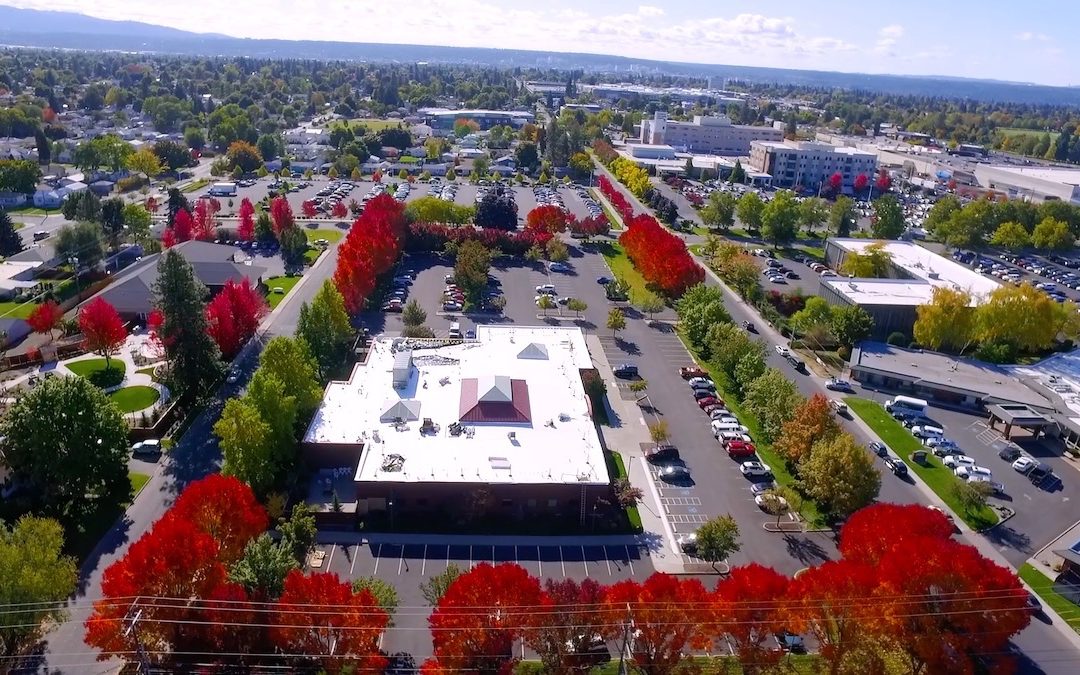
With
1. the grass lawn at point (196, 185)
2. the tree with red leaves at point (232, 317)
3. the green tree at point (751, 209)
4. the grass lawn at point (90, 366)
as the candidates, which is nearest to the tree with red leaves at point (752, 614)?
the tree with red leaves at point (232, 317)

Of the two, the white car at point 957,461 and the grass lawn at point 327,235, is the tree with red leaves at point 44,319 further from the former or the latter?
the white car at point 957,461

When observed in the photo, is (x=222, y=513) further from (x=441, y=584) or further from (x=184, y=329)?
(x=184, y=329)

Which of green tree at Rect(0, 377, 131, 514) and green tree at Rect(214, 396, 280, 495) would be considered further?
green tree at Rect(214, 396, 280, 495)

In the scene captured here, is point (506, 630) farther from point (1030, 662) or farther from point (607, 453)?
point (1030, 662)

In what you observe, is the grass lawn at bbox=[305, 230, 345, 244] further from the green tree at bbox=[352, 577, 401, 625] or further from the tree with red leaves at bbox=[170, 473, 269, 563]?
the green tree at bbox=[352, 577, 401, 625]

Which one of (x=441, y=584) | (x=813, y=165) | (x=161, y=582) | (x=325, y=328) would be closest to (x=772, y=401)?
(x=441, y=584)

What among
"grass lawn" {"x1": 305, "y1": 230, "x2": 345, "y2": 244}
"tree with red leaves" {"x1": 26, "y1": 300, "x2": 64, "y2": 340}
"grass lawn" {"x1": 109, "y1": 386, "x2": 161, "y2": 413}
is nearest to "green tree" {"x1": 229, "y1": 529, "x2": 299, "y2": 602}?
"grass lawn" {"x1": 109, "y1": 386, "x2": 161, "y2": 413}

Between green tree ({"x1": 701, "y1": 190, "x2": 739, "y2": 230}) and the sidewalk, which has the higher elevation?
green tree ({"x1": 701, "y1": 190, "x2": 739, "y2": 230})

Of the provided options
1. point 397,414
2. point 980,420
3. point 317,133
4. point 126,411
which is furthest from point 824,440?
point 317,133
